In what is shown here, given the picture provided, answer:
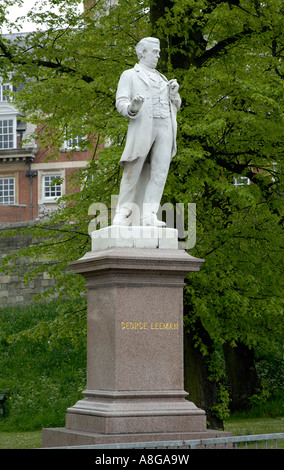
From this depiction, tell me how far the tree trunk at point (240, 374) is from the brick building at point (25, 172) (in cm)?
2627

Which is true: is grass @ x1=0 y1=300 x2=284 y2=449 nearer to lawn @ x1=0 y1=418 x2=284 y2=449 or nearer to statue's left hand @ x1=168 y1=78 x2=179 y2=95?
lawn @ x1=0 y1=418 x2=284 y2=449

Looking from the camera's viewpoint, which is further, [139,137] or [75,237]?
[75,237]

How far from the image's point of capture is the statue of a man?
33.2ft

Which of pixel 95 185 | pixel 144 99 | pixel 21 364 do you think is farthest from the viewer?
pixel 21 364

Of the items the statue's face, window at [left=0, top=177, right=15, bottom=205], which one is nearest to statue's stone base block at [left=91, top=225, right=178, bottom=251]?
the statue's face

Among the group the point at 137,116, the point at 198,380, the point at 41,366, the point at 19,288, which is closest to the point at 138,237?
Result: the point at 137,116

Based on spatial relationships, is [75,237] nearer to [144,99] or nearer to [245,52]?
[245,52]

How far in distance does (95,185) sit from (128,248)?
22.9 feet

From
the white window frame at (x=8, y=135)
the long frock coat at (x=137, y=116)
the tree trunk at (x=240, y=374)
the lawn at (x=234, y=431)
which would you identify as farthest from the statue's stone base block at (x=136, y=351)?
the white window frame at (x=8, y=135)

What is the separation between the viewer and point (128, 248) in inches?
379

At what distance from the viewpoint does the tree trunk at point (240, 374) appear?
878 inches

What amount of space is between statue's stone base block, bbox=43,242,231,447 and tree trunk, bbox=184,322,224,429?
610 cm

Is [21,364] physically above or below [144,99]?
below
